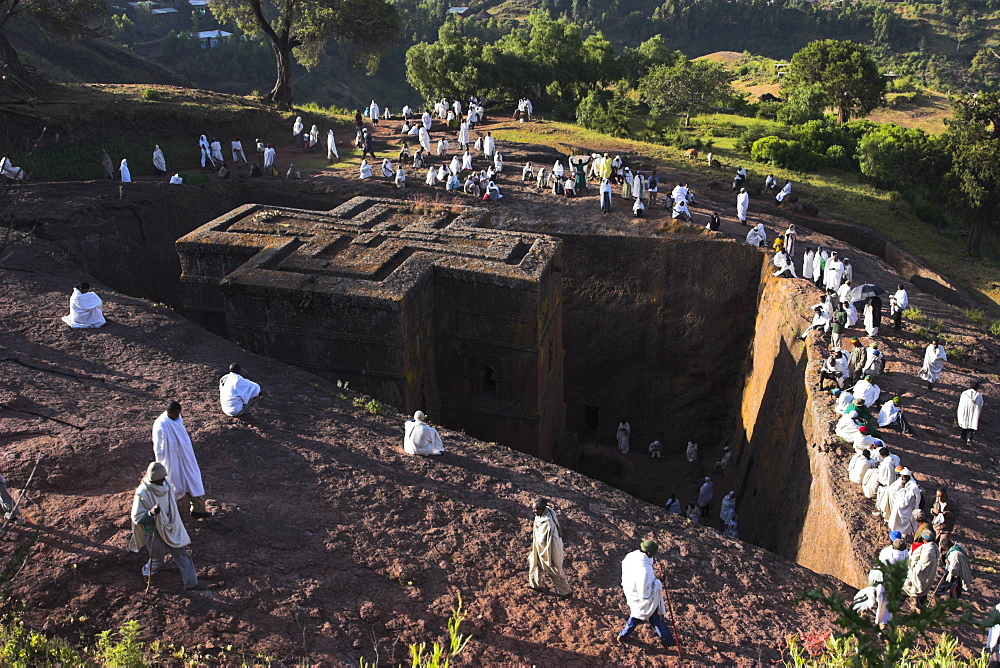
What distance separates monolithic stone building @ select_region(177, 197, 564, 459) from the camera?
1434 cm

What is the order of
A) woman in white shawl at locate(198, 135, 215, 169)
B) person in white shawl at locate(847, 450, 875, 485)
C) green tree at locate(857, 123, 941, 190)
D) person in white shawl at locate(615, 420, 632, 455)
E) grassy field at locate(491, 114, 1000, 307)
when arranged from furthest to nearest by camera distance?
green tree at locate(857, 123, 941, 190)
grassy field at locate(491, 114, 1000, 307)
woman in white shawl at locate(198, 135, 215, 169)
person in white shawl at locate(615, 420, 632, 455)
person in white shawl at locate(847, 450, 875, 485)

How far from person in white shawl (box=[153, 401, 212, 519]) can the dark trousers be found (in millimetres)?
4821

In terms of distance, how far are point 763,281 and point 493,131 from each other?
1656 centimetres

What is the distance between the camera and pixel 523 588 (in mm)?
8734

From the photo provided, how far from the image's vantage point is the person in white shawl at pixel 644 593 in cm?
774

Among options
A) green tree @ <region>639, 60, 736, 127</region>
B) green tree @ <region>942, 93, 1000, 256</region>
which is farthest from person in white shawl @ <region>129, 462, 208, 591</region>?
green tree @ <region>639, 60, 736, 127</region>

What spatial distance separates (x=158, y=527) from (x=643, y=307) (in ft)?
50.9

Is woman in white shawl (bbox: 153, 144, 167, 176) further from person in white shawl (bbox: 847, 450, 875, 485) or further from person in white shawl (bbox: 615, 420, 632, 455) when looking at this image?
person in white shawl (bbox: 847, 450, 875, 485)

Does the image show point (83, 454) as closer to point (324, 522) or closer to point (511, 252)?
point (324, 522)

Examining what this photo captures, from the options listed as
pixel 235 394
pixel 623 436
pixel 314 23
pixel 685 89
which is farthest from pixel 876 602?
pixel 685 89

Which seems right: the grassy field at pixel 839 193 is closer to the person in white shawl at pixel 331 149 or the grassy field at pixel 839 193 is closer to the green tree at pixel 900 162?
the green tree at pixel 900 162

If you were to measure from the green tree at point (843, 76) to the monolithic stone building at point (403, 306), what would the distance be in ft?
95.9

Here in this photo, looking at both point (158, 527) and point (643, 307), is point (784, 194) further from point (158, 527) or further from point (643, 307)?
point (158, 527)

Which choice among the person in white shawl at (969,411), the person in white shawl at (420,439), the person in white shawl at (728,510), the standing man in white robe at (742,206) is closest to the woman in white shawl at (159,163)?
the person in white shawl at (420,439)
